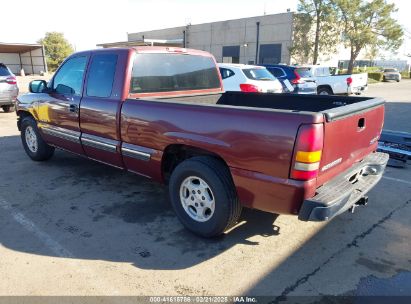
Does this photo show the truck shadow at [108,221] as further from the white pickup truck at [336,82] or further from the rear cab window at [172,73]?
the white pickup truck at [336,82]

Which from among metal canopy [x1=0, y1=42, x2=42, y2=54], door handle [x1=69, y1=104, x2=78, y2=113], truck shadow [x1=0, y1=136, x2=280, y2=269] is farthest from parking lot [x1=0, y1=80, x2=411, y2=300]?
metal canopy [x1=0, y1=42, x2=42, y2=54]

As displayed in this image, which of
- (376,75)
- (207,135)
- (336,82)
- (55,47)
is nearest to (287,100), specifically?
(207,135)

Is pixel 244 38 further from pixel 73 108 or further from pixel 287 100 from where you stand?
pixel 73 108

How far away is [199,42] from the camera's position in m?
Answer: 47.4

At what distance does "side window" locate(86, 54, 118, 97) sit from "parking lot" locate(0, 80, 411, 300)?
1357 mm

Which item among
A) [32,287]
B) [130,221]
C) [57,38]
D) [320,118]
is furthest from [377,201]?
[57,38]

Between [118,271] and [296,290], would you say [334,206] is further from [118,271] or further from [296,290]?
[118,271]

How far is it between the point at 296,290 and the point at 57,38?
216 ft

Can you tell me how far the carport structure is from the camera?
128 feet

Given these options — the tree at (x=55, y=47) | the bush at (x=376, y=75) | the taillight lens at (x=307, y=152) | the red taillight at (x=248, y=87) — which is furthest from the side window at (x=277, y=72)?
the tree at (x=55, y=47)

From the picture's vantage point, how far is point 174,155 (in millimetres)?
3850

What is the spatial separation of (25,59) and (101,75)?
145 ft

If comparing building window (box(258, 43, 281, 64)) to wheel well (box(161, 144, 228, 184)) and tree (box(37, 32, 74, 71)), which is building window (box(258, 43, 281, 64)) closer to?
tree (box(37, 32, 74, 71))

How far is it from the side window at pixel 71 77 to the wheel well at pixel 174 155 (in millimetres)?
1742
